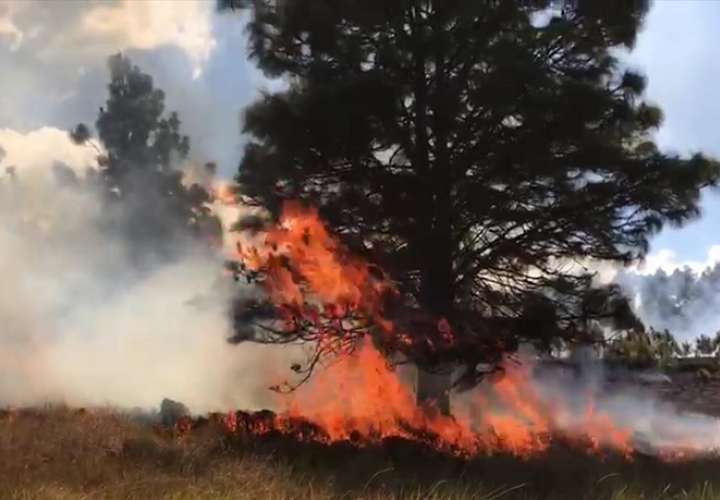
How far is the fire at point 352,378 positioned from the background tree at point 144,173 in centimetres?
540

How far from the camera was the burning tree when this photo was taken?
39.8ft

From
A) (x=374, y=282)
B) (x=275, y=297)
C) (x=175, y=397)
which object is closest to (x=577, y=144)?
(x=374, y=282)

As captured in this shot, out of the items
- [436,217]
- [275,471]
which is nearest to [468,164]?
[436,217]

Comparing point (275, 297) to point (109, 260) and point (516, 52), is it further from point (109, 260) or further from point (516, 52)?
point (109, 260)

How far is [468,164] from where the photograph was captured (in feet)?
42.1

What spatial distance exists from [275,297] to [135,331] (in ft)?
17.7

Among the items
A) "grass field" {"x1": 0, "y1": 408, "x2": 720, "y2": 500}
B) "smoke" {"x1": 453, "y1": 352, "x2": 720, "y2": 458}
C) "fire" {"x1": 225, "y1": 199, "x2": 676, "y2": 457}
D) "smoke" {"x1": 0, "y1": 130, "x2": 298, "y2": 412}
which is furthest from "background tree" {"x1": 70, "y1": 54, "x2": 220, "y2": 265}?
A: "grass field" {"x1": 0, "y1": 408, "x2": 720, "y2": 500}

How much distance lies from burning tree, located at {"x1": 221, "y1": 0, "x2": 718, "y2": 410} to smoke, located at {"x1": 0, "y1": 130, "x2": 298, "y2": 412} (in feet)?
10.6

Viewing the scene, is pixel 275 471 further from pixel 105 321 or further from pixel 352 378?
pixel 105 321

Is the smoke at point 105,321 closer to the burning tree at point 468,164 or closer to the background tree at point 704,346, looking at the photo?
the burning tree at point 468,164

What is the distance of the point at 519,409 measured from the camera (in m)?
13.9

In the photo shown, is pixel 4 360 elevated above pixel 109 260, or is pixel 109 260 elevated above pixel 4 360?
pixel 109 260

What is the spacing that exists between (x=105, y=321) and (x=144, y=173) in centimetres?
309

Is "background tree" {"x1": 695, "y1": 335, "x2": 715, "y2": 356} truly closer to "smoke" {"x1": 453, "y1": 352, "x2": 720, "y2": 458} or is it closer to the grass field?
"smoke" {"x1": 453, "y1": 352, "x2": 720, "y2": 458}
